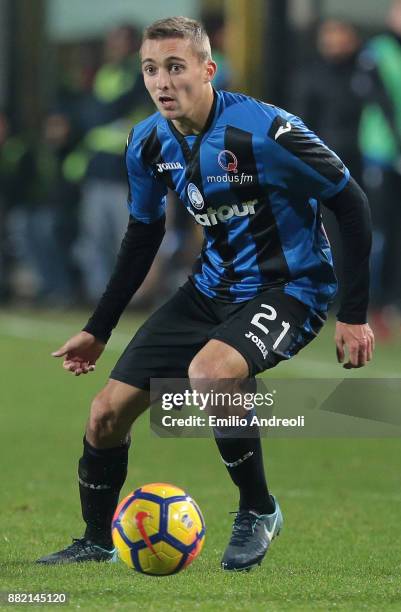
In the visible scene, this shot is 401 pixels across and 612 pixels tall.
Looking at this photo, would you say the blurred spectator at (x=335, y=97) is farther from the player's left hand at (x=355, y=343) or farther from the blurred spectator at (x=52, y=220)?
the player's left hand at (x=355, y=343)

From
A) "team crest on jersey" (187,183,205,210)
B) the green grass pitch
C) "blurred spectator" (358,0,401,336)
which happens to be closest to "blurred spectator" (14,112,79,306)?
"blurred spectator" (358,0,401,336)

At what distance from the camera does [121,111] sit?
52.8 feet

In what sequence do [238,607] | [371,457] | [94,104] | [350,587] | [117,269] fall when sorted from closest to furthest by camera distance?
[238,607] < [350,587] < [117,269] < [371,457] < [94,104]

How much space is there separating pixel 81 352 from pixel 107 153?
34.4 feet

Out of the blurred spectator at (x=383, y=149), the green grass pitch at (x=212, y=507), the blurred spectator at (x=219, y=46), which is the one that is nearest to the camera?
the green grass pitch at (x=212, y=507)

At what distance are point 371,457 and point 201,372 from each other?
3.47m

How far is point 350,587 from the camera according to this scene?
5.49m

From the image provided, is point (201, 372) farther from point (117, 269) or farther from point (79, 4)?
point (79, 4)

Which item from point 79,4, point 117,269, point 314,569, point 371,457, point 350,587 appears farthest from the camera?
point 79,4

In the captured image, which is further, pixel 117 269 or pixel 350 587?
pixel 117 269

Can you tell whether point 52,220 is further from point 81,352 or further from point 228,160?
point 228,160

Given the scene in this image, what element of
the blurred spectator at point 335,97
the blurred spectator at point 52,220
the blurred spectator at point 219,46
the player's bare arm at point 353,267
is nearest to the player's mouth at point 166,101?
the player's bare arm at point 353,267

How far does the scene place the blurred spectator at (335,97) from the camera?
1495cm

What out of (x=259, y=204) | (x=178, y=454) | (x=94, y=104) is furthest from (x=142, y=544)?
(x=94, y=104)
